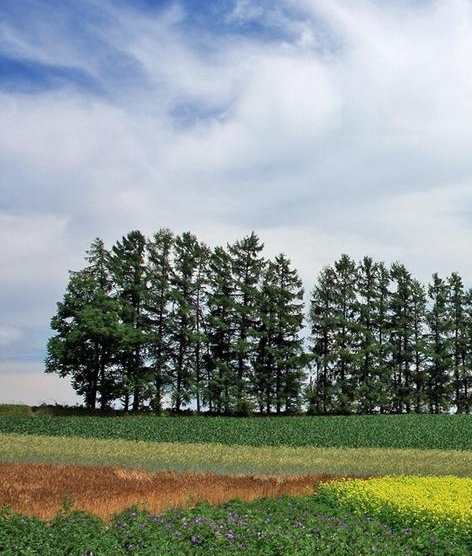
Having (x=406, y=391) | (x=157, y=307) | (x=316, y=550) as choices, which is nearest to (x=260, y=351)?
(x=157, y=307)

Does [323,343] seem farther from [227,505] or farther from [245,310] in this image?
[227,505]

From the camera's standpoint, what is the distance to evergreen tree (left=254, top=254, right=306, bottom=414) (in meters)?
55.8

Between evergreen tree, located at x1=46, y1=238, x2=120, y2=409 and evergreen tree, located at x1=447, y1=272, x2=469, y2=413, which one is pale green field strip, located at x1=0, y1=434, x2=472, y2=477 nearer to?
evergreen tree, located at x1=46, y1=238, x2=120, y2=409

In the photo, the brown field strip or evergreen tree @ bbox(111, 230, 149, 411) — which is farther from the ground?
evergreen tree @ bbox(111, 230, 149, 411)

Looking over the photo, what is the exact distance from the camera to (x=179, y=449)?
30734mm

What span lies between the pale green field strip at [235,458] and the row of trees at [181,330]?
699 inches

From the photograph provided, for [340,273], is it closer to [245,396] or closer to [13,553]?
[245,396]

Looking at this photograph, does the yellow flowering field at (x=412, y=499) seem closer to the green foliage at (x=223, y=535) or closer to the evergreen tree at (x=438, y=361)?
the green foliage at (x=223, y=535)

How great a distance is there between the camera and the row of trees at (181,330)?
52.4 meters

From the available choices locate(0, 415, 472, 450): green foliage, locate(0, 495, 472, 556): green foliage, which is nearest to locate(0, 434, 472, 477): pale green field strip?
locate(0, 415, 472, 450): green foliage

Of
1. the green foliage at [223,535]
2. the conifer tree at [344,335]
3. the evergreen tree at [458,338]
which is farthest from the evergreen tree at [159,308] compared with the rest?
the green foliage at [223,535]

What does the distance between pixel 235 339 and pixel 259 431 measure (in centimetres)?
1572

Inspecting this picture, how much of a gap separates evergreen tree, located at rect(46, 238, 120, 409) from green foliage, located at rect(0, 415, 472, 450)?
8.67 metres

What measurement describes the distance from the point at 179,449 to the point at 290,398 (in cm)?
2655
